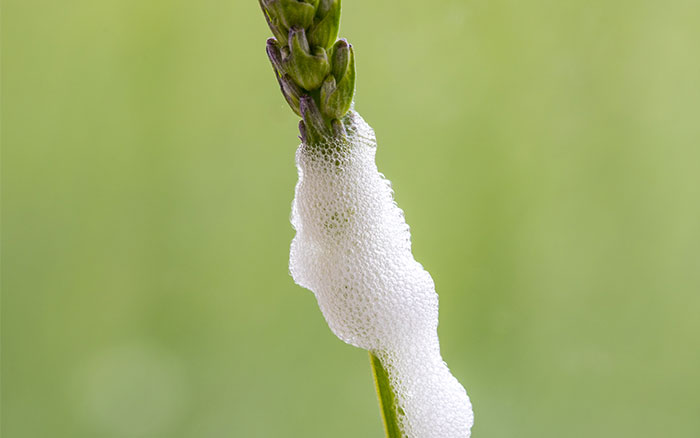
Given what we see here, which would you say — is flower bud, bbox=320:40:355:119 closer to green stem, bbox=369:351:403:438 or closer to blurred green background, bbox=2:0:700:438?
green stem, bbox=369:351:403:438

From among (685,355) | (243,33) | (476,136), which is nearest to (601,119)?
(476,136)

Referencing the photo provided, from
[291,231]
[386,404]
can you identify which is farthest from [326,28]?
[291,231]

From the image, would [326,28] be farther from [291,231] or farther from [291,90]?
[291,231]

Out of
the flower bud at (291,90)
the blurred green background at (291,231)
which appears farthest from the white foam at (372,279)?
the blurred green background at (291,231)

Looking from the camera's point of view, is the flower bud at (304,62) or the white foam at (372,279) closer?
the flower bud at (304,62)

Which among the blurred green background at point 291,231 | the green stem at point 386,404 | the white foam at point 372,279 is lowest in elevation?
the green stem at point 386,404

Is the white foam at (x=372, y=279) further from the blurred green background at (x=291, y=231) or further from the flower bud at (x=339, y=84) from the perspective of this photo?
the blurred green background at (x=291, y=231)
